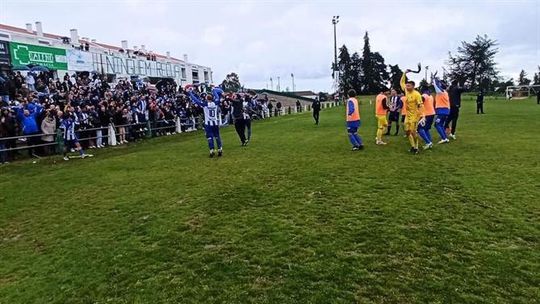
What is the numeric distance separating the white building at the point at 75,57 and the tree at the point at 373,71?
5315cm

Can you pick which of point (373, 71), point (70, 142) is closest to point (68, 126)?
point (70, 142)

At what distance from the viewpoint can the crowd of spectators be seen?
1611 centimetres

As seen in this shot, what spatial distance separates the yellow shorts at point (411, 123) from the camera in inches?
468

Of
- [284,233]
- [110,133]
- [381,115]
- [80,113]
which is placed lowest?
[284,233]

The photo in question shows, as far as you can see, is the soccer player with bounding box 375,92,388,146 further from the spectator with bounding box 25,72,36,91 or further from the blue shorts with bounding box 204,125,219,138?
the spectator with bounding box 25,72,36,91

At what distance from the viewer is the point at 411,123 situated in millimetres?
11898

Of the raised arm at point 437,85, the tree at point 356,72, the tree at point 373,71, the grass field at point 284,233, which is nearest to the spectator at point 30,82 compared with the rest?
the grass field at point 284,233

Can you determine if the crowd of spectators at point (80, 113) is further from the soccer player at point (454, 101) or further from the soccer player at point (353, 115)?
the soccer player at point (454, 101)

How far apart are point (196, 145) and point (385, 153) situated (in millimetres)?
8223

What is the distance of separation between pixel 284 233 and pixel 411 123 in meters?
Result: 6.89

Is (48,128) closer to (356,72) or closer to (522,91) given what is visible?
(522,91)

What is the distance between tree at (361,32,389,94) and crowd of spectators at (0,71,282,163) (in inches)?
3132

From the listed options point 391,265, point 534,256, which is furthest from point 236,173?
point 534,256

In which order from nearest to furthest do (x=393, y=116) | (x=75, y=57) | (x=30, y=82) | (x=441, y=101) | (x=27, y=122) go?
(x=441, y=101) < (x=27, y=122) < (x=393, y=116) < (x=30, y=82) < (x=75, y=57)
